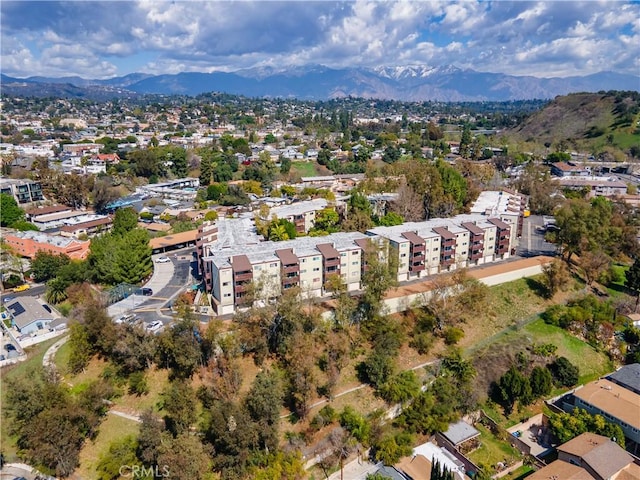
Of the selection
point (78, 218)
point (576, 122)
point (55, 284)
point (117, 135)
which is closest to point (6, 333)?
point (55, 284)

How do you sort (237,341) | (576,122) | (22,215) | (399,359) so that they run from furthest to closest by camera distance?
(576,122), (22,215), (399,359), (237,341)

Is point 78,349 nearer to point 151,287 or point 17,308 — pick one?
point 151,287

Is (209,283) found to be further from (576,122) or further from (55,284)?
(576,122)

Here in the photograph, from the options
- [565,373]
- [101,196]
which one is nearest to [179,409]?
[565,373]

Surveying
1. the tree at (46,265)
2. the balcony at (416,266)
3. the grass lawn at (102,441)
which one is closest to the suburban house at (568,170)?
the balcony at (416,266)

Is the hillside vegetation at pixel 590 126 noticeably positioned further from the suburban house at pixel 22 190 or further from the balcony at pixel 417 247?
the suburban house at pixel 22 190

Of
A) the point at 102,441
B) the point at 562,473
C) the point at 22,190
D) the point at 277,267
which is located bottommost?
the point at 562,473
